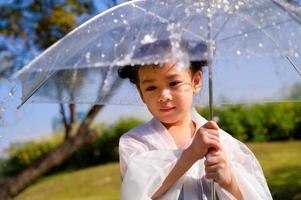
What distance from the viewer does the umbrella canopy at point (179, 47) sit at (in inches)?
86.4

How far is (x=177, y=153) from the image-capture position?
2.40 metres

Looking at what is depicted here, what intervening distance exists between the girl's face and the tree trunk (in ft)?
17.7

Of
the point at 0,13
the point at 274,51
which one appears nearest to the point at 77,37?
the point at 274,51

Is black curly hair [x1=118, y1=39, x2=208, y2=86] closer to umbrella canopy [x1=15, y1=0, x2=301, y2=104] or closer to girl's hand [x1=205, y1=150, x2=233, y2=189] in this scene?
umbrella canopy [x1=15, y1=0, x2=301, y2=104]

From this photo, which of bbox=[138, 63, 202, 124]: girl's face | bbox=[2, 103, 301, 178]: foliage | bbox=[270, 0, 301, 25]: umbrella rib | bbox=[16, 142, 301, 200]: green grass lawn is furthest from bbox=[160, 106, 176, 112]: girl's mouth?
bbox=[2, 103, 301, 178]: foliage

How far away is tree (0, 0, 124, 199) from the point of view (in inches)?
311

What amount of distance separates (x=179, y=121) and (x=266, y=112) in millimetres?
11137

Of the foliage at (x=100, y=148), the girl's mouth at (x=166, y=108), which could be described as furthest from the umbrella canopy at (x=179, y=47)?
the foliage at (x=100, y=148)

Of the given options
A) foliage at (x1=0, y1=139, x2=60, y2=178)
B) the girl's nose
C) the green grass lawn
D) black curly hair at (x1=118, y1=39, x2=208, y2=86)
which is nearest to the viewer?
black curly hair at (x1=118, y1=39, x2=208, y2=86)

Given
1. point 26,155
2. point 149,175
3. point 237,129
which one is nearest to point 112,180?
point 26,155

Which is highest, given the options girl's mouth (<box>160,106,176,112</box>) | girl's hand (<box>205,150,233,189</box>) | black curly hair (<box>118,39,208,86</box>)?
black curly hair (<box>118,39,208,86</box>)

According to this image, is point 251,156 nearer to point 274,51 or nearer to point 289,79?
point 289,79

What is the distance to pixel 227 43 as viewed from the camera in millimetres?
2264

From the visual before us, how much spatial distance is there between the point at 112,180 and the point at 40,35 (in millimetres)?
3582
